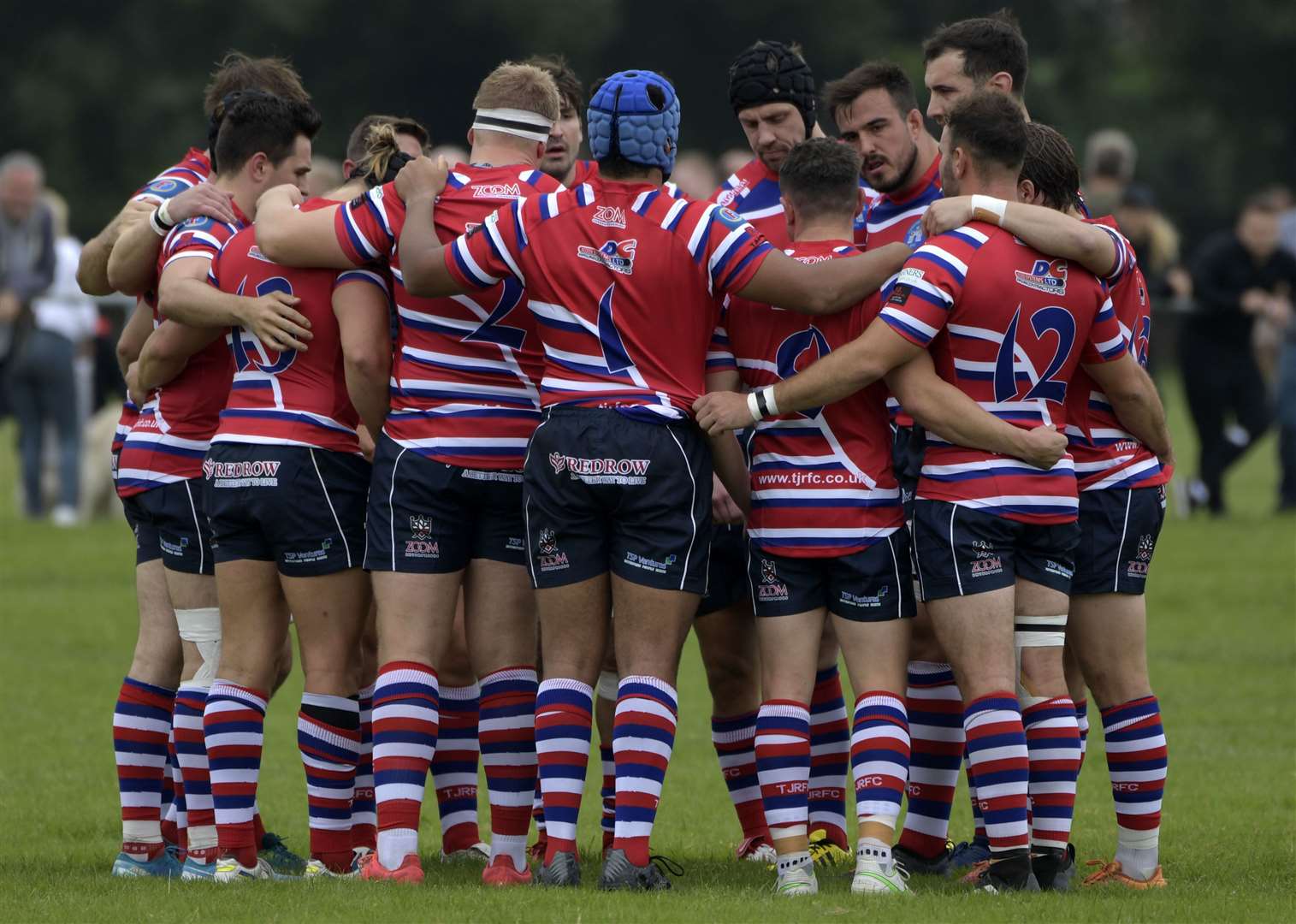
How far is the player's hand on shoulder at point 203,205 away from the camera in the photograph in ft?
Result: 22.3

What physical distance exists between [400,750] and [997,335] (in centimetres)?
230

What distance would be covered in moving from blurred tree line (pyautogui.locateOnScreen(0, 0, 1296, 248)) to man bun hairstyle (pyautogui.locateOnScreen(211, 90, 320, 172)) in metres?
37.4

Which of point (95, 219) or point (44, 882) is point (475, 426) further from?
point (95, 219)

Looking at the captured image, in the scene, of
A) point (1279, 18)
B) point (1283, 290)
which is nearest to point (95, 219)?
point (1279, 18)

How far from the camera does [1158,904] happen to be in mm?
6133

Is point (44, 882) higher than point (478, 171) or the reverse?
the reverse

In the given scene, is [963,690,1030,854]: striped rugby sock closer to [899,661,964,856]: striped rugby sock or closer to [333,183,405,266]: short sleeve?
[899,661,964,856]: striped rugby sock

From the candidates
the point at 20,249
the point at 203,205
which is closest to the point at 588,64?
the point at 20,249

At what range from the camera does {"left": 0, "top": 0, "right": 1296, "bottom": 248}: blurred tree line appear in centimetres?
4434

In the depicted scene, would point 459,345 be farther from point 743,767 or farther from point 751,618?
point 743,767

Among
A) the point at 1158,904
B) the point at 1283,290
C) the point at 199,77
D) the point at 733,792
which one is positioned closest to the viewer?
the point at 1158,904

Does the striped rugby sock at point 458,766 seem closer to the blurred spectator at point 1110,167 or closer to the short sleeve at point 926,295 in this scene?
the short sleeve at point 926,295

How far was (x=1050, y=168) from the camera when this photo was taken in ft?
21.7

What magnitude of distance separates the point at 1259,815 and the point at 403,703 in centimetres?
363
